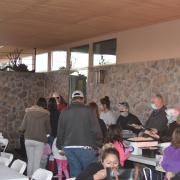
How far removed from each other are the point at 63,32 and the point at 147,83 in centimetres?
223

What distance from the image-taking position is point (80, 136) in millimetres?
5191

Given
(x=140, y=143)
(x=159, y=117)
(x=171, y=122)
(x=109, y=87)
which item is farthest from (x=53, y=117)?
(x=140, y=143)

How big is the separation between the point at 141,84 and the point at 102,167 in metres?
4.20

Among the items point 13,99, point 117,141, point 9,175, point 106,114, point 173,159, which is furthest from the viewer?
point 13,99

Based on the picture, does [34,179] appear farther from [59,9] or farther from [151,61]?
[151,61]

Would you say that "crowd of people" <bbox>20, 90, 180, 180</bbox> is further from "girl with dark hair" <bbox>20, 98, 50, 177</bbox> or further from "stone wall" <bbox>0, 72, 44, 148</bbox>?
"stone wall" <bbox>0, 72, 44, 148</bbox>

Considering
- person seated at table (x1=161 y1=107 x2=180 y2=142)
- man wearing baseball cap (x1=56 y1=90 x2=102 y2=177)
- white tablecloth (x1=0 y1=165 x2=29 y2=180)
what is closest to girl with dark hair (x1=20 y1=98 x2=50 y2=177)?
man wearing baseball cap (x1=56 y1=90 x2=102 y2=177)

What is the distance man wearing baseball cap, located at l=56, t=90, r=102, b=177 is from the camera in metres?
5.19

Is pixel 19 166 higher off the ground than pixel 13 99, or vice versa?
pixel 13 99

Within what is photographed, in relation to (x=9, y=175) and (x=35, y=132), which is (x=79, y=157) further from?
(x=35, y=132)

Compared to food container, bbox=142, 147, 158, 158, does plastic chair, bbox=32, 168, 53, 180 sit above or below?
below

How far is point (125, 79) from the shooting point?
8039 millimetres

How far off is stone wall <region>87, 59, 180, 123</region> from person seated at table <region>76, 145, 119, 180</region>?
339 cm

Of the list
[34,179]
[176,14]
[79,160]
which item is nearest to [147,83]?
[176,14]
